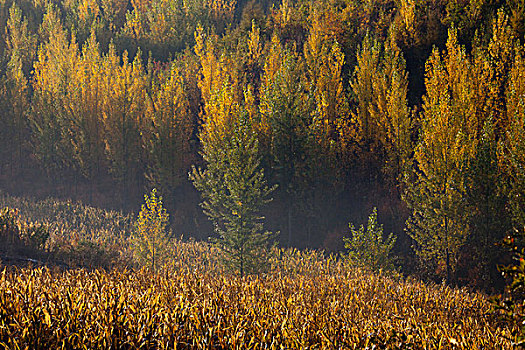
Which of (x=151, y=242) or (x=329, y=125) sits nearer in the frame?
(x=151, y=242)

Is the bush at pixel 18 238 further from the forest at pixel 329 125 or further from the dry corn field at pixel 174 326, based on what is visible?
the forest at pixel 329 125

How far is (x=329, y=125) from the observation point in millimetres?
21734

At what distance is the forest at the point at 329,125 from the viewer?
14875mm

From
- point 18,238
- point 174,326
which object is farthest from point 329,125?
point 174,326

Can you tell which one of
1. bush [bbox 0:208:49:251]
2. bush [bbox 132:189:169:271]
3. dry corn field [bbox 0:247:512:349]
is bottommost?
bush [bbox 132:189:169:271]

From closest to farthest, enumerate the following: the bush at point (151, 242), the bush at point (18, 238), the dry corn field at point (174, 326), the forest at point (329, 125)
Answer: the dry corn field at point (174, 326), the bush at point (18, 238), the forest at point (329, 125), the bush at point (151, 242)

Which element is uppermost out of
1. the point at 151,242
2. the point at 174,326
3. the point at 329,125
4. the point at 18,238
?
the point at 174,326

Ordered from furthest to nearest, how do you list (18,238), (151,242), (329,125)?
(329,125) → (151,242) → (18,238)

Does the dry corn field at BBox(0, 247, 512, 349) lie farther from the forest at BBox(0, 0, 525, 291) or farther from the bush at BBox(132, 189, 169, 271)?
the bush at BBox(132, 189, 169, 271)

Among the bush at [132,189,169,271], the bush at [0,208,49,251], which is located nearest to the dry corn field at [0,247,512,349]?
the bush at [0,208,49,251]

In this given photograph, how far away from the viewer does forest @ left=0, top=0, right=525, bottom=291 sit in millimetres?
14875

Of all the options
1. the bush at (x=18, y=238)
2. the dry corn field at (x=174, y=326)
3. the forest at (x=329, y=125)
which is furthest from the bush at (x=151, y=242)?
the dry corn field at (x=174, y=326)

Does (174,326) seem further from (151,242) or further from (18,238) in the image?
(151,242)

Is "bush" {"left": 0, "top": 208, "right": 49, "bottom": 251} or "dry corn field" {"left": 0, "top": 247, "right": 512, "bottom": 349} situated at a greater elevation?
"dry corn field" {"left": 0, "top": 247, "right": 512, "bottom": 349}
